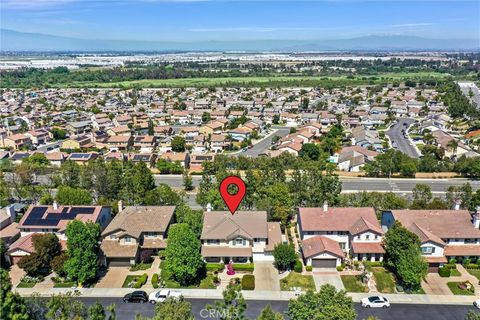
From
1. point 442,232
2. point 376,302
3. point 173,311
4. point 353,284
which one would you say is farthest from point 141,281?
point 442,232

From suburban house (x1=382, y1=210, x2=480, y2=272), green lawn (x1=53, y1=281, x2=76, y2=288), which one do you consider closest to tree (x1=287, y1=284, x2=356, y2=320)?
suburban house (x1=382, y1=210, x2=480, y2=272)

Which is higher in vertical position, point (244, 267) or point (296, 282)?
point (244, 267)

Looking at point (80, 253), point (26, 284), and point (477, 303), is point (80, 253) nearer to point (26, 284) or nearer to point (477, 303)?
point (26, 284)

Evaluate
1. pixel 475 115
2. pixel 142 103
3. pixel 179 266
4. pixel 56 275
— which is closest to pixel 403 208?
pixel 179 266

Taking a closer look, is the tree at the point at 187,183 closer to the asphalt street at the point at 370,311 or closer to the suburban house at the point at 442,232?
the asphalt street at the point at 370,311

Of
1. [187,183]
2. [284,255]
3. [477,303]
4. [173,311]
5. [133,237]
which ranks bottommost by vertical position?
[477,303]
